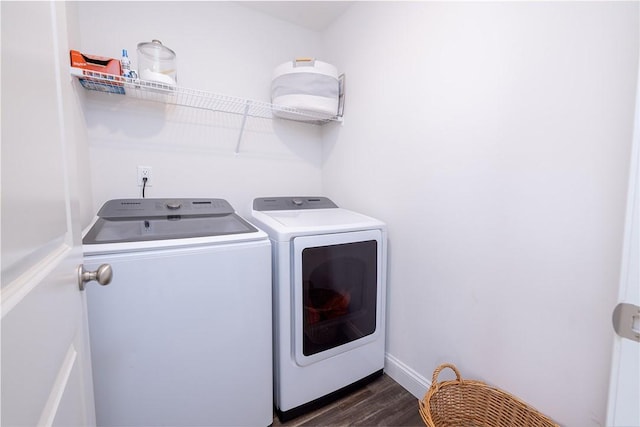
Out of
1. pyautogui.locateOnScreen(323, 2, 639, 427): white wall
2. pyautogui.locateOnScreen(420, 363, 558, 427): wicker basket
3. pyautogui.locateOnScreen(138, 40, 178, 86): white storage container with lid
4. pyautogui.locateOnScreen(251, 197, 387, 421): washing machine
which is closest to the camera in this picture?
pyautogui.locateOnScreen(323, 2, 639, 427): white wall

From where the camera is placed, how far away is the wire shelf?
136cm

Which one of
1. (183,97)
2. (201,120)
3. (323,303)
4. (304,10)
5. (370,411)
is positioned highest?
(304,10)

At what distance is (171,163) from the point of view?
1788 mm

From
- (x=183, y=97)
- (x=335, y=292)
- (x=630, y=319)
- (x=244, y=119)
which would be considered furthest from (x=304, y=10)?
(x=630, y=319)

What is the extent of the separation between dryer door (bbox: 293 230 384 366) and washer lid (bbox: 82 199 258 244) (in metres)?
0.36

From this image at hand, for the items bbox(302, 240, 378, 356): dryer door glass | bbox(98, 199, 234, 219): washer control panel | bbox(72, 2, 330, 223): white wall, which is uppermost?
bbox(72, 2, 330, 223): white wall

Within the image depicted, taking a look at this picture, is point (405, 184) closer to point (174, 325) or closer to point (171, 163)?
point (174, 325)


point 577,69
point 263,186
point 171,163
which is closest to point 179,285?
point 171,163

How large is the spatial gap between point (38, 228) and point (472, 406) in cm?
162

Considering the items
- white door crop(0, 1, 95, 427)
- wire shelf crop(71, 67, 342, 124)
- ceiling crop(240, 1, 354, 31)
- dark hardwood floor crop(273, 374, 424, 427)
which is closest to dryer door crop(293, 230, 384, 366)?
dark hardwood floor crop(273, 374, 424, 427)

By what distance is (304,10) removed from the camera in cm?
199

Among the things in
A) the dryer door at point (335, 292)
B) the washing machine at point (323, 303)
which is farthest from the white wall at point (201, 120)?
the dryer door at point (335, 292)

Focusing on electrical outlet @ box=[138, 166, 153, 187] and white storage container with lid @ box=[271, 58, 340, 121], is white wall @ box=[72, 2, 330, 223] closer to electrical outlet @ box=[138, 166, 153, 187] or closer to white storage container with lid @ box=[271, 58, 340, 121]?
electrical outlet @ box=[138, 166, 153, 187]

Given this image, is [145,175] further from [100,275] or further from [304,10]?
[304,10]
